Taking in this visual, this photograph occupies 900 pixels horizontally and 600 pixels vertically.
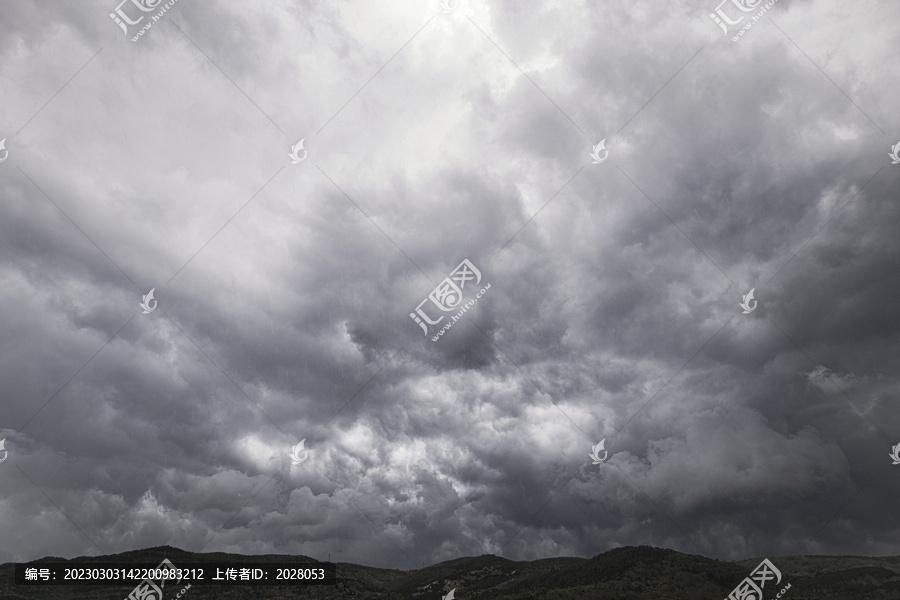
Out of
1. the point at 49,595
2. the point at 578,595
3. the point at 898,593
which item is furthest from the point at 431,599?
the point at 898,593

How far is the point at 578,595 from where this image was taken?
96.1 meters

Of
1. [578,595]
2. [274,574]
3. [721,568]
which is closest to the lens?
[578,595]

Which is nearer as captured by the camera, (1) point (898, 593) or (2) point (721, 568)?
(2) point (721, 568)

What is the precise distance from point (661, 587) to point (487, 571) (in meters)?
113

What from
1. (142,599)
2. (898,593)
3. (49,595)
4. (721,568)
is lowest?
(898,593)

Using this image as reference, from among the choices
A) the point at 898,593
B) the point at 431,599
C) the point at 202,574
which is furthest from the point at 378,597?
the point at 898,593

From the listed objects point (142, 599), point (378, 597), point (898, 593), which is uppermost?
point (142, 599)

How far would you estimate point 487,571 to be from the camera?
19775cm

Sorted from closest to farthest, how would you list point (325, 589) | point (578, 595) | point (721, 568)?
1. point (578, 595)
2. point (721, 568)
3. point (325, 589)

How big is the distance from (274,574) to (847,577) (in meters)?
185

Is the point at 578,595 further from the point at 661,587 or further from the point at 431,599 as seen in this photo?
the point at 431,599

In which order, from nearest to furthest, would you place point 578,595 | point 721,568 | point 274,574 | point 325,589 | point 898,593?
point 578,595
point 721,568
point 898,593
point 325,589
point 274,574

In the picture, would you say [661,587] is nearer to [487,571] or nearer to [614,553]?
[614,553]

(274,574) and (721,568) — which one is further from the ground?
(274,574)
